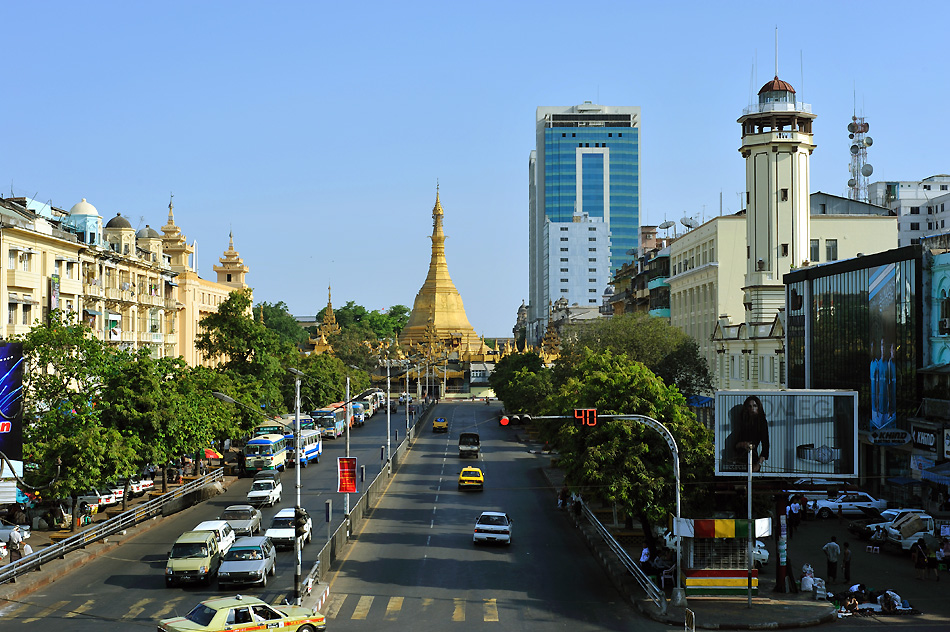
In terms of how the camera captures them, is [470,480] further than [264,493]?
Yes

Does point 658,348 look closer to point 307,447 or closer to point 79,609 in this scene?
point 307,447

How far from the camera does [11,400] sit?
40406mm

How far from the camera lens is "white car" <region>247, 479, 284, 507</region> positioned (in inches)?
1874

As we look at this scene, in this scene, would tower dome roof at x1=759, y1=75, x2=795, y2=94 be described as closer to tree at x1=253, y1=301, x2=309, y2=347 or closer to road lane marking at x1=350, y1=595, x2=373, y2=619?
road lane marking at x1=350, y1=595, x2=373, y2=619

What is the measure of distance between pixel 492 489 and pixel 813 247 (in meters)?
33.7

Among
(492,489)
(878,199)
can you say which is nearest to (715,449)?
(492,489)

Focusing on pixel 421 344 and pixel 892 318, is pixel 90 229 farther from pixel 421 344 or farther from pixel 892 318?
pixel 421 344

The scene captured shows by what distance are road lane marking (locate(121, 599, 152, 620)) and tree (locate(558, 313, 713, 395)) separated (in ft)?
150

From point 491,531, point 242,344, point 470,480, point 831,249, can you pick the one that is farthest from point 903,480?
point 242,344

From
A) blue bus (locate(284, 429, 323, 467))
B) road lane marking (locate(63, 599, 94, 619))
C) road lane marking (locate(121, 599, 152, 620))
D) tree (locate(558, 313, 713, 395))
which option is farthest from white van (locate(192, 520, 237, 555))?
tree (locate(558, 313, 713, 395))

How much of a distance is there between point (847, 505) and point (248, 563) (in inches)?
1070

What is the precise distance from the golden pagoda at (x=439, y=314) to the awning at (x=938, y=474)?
120 meters

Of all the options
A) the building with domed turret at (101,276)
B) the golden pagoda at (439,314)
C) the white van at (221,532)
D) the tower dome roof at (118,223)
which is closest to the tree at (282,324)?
the golden pagoda at (439,314)

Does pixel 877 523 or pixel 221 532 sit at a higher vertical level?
pixel 221 532
